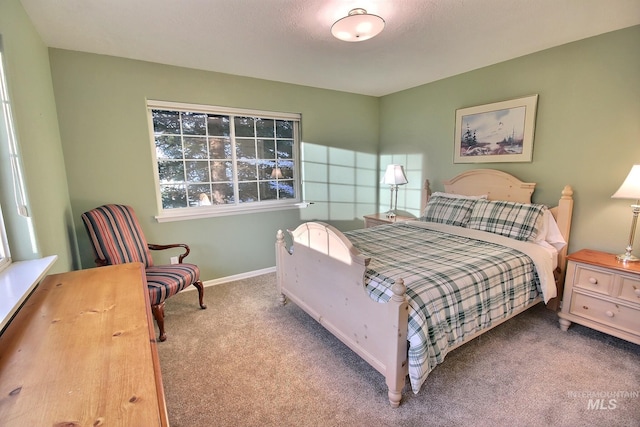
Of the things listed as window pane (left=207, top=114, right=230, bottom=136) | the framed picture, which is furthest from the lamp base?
window pane (left=207, top=114, right=230, bottom=136)

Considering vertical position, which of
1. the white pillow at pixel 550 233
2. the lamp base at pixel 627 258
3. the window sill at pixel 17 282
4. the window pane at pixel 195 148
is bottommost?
the lamp base at pixel 627 258

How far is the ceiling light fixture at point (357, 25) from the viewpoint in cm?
183

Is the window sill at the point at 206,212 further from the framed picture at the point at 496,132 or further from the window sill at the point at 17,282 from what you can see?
the framed picture at the point at 496,132

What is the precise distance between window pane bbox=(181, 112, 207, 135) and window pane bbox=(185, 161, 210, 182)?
12.9 inches

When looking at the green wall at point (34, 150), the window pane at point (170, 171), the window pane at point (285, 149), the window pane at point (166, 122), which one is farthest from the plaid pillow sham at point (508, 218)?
the green wall at point (34, 150)

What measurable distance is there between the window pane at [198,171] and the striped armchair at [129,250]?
710 mm

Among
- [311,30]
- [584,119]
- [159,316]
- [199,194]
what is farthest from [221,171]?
[584,119]

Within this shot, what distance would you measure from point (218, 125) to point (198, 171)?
56cm

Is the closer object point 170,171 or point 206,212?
point 170,171

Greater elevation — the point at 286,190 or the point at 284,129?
the point at 284,129

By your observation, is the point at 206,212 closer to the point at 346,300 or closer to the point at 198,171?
the point at 198,171

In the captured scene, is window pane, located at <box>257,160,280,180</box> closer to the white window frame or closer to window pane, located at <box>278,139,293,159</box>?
window pane, located at <box>278,139,293,159</box>

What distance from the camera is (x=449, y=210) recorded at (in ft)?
10.5

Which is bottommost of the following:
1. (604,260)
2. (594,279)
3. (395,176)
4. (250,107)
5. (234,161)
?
(594,279)
